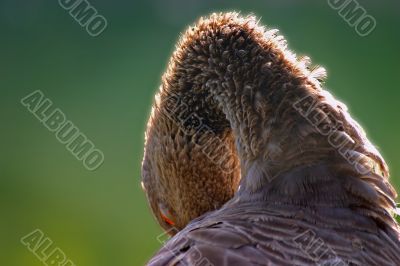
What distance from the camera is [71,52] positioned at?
9.19 metres

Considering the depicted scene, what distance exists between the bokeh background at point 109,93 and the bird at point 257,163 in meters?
3.43

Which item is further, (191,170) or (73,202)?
(73,202)

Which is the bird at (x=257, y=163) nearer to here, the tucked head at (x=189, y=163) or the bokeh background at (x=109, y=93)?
the tucked head at (x=189, y=163)

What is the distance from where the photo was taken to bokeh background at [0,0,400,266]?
7309 millimetres

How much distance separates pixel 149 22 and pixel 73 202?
104 inches

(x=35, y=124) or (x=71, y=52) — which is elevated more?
(x=71, y=52)

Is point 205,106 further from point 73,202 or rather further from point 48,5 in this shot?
point 48,5

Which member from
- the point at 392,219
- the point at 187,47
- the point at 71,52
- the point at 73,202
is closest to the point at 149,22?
the point at 71,52

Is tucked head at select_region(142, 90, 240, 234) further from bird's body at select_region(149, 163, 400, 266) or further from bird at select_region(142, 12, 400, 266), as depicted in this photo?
bird's body at select_region(149, 163, 400, 266)

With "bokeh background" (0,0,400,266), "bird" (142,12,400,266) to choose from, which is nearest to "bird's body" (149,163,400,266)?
"bird" (142,12,400,266)

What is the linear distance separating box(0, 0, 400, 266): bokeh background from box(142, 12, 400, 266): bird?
3.43 m

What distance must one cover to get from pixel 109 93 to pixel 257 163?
5.88 metres

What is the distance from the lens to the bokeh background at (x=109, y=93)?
7.31 m

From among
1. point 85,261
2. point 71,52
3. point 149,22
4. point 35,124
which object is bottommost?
point 85,261
